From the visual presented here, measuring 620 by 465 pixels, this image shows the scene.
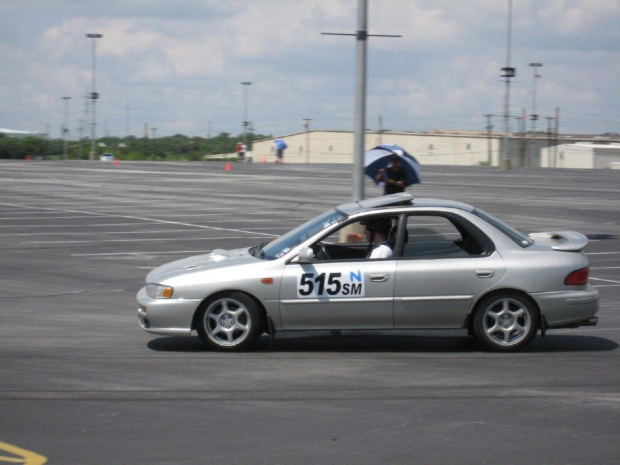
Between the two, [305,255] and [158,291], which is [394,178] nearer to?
[305,255]

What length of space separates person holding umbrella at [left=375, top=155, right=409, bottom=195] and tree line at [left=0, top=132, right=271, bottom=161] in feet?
226

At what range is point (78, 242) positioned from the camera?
19.6 metres

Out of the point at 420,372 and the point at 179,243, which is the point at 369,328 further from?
the point at 179,243

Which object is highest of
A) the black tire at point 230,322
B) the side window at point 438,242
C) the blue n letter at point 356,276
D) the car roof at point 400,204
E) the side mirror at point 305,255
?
the car roof at point 400,204

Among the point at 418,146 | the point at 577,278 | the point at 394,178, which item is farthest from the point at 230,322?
the point at 418,146

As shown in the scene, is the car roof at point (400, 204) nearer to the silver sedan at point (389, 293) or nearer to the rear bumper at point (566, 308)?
the silver sedan at point (389, 293)

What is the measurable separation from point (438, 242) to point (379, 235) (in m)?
0.56

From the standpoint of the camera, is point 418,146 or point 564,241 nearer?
point 564,241

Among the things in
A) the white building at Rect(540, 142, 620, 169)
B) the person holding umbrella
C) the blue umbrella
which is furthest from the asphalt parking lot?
the white building at Rect(540, 142, 620, 169)

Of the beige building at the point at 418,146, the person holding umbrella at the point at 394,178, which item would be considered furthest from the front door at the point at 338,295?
the beige building at the point at 418,146

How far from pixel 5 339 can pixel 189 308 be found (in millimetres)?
2074

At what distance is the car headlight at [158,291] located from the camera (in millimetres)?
8734

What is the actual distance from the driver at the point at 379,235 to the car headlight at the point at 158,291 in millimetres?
1891

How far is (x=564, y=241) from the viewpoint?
30.1 feet
